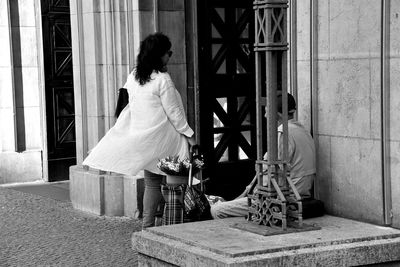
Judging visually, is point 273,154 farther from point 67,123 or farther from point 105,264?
point 67,123

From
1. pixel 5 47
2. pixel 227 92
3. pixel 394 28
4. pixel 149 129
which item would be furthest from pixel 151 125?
pixel 5 47

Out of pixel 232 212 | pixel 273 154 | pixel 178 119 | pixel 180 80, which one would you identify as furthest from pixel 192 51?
pixel 273 154

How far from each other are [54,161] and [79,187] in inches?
103

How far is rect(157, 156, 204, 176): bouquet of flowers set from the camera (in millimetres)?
8438

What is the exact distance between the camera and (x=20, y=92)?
14.0m

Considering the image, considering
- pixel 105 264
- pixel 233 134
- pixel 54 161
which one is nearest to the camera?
pixel 105 264

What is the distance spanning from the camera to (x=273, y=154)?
22.2 feet

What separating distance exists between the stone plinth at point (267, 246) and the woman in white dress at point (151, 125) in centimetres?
209

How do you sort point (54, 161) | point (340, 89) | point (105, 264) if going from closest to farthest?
point (340, 89)
point (105, 264)
point (54, 161)

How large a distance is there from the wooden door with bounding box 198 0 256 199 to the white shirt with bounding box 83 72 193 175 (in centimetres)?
198

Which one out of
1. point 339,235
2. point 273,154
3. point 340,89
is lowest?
point 339,235

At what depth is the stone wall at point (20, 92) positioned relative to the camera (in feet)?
45.3

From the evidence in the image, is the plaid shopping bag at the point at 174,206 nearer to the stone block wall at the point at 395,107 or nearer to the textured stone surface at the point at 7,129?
A: the stone block wall at the point at 395,107

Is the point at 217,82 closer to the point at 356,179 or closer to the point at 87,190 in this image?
the point at 87,190
